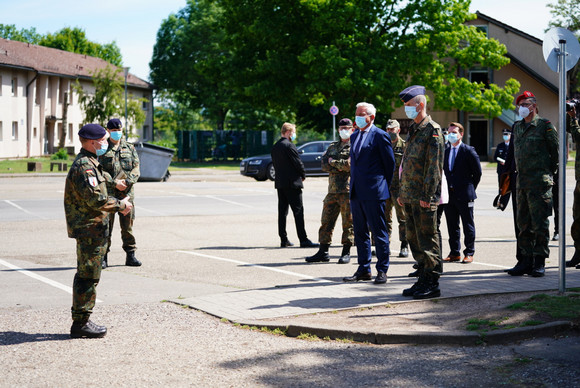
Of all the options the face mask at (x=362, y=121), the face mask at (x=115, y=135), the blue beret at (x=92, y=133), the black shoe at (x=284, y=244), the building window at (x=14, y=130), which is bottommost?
the black shoe at (x=284, y=244)

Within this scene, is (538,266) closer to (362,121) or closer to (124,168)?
(362,121)

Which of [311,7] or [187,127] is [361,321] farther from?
[187,127]

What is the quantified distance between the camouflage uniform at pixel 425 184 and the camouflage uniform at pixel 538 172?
167 centimetres

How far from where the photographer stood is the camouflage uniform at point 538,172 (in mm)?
8836

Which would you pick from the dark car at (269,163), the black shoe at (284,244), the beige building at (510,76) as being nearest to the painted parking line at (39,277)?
the black shoe at (284,244)

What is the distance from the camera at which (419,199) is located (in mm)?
7691

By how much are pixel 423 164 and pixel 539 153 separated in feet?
6.09

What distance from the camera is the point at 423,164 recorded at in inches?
306

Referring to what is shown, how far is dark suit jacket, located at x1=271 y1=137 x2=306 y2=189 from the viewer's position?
12070mm

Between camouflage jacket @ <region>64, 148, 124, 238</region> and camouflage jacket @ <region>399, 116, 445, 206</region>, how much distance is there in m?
2.92

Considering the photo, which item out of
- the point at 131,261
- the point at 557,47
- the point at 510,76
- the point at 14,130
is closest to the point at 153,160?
the point at 131,261

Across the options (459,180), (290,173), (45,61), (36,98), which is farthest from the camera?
(45,61)

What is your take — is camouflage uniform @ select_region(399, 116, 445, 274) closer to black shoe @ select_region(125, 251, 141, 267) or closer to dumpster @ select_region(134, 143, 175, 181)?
black shoe @ select_region(125, 251, 141, 267)

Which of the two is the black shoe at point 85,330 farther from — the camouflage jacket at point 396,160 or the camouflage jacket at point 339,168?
the camouflage jacket at point 396,160
